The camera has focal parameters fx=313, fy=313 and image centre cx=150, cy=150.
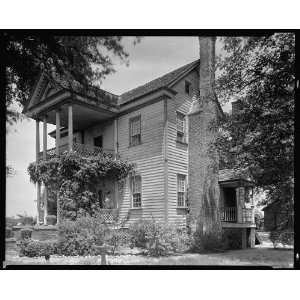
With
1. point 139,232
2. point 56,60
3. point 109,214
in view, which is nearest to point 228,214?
point 139,232

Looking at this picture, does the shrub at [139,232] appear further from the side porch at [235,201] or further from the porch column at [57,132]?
the porch column at [57,132]

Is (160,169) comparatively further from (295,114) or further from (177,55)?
(295,114)

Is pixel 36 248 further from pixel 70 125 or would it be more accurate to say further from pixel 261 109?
pixel 261 109

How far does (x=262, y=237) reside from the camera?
516 cm

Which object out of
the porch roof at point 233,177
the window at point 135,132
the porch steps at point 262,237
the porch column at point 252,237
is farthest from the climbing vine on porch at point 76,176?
the porch steps at point 262,237

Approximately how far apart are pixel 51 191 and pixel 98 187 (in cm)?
97

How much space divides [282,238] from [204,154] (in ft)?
6.20

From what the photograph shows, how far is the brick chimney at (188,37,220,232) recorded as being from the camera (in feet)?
18.2

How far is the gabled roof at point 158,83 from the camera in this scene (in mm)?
5476

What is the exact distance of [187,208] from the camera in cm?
575

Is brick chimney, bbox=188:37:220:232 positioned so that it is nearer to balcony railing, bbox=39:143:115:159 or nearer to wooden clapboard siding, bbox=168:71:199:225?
wooden clapboard siding, bbox=168:71:199:225

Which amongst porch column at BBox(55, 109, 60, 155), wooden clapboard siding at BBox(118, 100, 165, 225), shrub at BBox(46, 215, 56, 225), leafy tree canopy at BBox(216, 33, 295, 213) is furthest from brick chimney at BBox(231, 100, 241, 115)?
shrub at BBox(46, 215, 56, 225)

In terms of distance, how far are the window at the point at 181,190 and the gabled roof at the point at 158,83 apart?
1.70 metres

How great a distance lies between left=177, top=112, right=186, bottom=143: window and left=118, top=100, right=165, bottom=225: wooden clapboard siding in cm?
31
